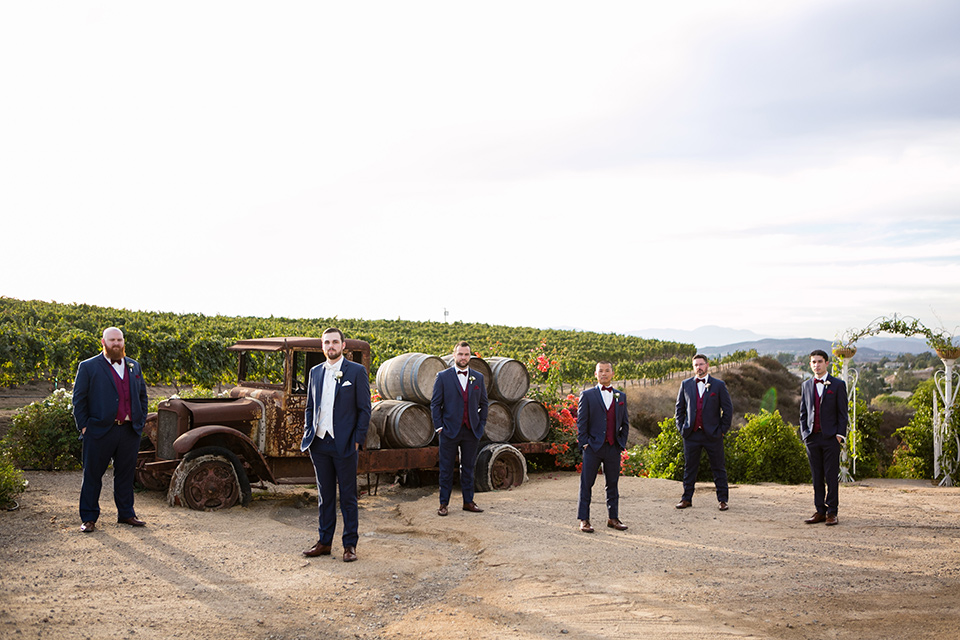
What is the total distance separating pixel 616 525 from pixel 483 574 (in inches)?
82.1

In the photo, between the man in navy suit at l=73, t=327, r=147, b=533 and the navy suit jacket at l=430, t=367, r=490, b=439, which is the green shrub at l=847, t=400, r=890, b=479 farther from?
the man in navy suit at l=73, t=327, r=147, b=533

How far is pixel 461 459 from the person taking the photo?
8.52 m

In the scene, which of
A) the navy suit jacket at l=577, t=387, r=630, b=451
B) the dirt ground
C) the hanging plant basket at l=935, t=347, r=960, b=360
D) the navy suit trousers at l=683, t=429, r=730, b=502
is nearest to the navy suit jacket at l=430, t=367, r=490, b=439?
the dirt ground

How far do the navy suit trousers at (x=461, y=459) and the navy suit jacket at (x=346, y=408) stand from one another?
233cm

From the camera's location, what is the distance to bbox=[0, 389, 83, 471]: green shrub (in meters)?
9.98

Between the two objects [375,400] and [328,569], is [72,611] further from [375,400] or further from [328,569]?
[375,400]

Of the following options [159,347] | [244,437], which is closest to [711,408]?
[244,437]

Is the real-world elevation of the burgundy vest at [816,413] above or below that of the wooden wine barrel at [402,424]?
above

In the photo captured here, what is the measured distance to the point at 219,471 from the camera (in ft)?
26.3

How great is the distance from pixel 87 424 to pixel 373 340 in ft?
110

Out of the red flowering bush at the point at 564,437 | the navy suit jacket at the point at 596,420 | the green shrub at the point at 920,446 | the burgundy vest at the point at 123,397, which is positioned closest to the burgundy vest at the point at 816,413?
the navy suit jacket at the point at 596,420

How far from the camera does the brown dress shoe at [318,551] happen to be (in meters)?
6.19

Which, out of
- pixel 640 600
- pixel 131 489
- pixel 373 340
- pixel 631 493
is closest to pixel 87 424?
pixel 131 489

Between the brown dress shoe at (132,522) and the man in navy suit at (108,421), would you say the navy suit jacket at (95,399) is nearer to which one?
the man in navy suit at (108,421)
